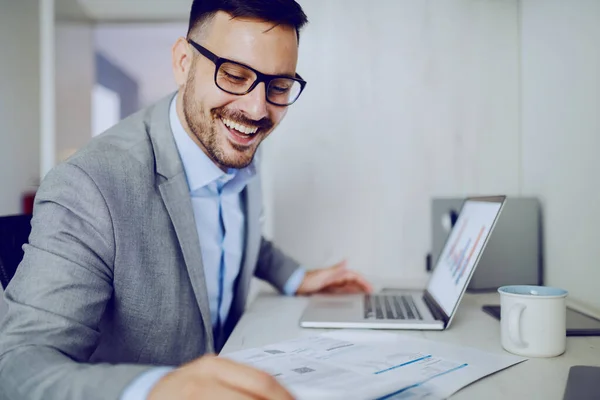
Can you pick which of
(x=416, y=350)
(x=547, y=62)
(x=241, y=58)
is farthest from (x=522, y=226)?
(x=241, y=58)

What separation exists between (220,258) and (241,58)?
45 centimetres

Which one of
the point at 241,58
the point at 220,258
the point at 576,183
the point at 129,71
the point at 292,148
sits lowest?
the point at 220,258

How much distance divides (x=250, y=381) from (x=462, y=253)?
2.06 ft

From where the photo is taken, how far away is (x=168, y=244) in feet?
2.81

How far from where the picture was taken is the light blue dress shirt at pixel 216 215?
1.02m

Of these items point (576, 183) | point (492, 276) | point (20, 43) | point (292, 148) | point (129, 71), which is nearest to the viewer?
point (576, 183)

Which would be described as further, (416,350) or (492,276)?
(492,276)

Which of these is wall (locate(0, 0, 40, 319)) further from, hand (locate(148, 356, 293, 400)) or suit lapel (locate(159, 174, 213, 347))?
hand (locate(148, 356, 293, 400))

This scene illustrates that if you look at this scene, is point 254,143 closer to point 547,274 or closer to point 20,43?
point 547,274

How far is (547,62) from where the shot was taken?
1.20 meters

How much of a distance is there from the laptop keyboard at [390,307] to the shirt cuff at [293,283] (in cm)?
19

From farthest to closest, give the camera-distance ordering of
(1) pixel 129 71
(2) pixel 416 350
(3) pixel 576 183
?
(1) pixel 129 71, (3) pixel 576 183, (2) pixel 416 350

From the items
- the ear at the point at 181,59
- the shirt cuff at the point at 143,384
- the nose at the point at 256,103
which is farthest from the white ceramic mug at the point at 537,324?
the ear at the point at 181,59

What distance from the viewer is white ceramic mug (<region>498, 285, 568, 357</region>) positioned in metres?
0.67
